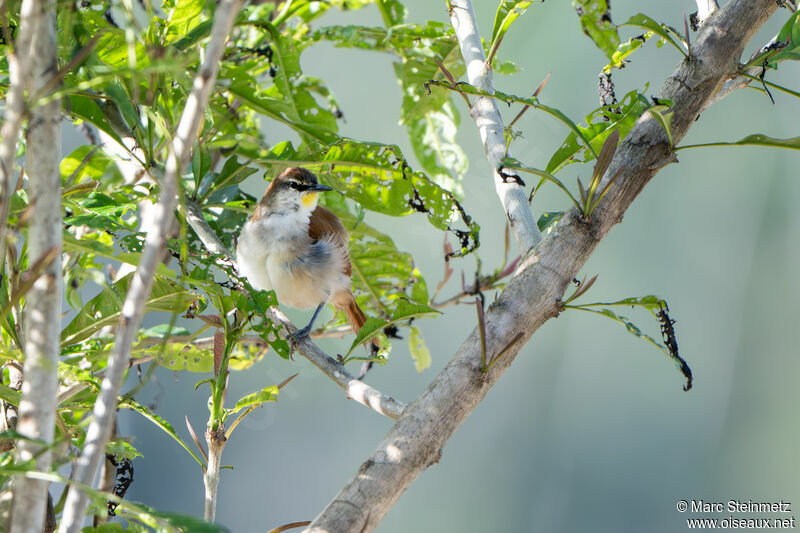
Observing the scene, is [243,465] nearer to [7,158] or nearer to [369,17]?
[369,17]

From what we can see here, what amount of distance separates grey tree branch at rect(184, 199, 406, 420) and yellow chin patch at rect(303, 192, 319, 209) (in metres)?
0.85

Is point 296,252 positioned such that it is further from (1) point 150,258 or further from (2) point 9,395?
(1) point 150,258

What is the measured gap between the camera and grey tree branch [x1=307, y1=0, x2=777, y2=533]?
0.93 meters

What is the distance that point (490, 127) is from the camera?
4.72 ft

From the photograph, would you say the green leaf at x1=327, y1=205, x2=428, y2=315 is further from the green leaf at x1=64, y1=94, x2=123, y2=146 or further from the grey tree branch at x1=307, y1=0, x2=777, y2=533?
the grey tree branch at x1=307, y1=0, x2=777, y2=533

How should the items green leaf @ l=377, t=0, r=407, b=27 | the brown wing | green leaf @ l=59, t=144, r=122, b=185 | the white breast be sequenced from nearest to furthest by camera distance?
green leaf @ l=59, t=144, r=122, b=185
green leaf @ l=377, t=0, r=407, b=27
the white breast
the brown wing

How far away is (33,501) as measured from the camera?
27.3 inches

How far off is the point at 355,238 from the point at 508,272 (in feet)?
1.52

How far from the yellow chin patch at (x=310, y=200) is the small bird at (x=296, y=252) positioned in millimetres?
26

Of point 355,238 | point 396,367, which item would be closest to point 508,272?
point 355,238

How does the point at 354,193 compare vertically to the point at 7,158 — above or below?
above

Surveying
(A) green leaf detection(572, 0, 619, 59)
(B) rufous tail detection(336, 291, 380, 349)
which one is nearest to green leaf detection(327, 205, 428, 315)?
(B) rufous tail detection(336, 291, 380, 349)

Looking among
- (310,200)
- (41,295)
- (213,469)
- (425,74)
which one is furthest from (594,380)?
(41,295)

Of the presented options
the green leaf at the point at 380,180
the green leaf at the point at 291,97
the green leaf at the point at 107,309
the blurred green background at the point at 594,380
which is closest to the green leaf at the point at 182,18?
the green leaf at the point at 291,97
